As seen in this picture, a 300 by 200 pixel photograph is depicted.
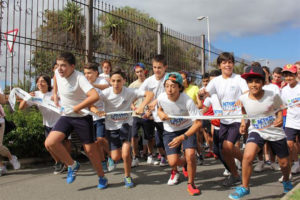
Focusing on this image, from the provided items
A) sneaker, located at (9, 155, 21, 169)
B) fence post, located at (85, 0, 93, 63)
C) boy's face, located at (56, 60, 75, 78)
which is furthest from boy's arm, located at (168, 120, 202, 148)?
fence post, located at (85, 0, 93, 63)

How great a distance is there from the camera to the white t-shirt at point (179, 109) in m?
4.84

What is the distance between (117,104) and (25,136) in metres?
2.45

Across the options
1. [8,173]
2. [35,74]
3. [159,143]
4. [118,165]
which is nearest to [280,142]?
[159,143]

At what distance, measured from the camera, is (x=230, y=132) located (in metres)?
5.13

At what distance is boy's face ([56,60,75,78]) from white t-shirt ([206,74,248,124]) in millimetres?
2183

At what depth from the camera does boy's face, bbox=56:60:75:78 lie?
4.80 metres

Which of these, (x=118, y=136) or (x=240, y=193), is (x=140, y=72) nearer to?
(x=118, y=136)

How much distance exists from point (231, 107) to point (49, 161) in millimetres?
4251

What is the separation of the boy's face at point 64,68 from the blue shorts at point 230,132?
2497 millimetres

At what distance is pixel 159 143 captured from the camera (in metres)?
6.74

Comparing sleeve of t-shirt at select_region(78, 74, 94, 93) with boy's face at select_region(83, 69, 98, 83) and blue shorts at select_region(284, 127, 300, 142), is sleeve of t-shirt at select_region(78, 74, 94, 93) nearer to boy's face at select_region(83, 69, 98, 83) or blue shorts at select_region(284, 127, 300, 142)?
boy's face at select_region(83, 69, 98, 83)

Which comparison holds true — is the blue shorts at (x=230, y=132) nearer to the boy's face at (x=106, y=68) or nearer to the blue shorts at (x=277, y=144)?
the blue shorts at (x=277, y=144)

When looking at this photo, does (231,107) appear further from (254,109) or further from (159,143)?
(159,143)

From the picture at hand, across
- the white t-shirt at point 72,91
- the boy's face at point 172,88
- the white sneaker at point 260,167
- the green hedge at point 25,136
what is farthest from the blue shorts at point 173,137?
the green hedge at point 25,136
